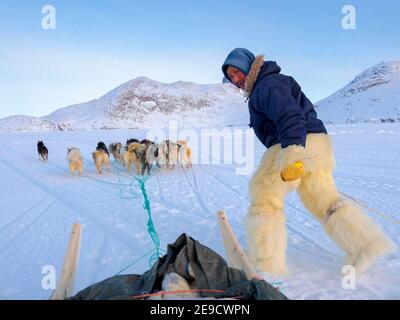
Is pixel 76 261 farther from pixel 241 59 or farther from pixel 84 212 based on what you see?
pixel 84 212

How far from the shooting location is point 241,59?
2975mm

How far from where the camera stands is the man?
Answer: 8.89 ft

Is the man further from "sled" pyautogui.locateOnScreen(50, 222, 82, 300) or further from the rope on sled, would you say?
"sled" pyautogui.locateOnScreen(50, 222, 82, 300)

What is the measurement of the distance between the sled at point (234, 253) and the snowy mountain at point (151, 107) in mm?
102199

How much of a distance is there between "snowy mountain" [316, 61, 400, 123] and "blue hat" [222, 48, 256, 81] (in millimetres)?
68006

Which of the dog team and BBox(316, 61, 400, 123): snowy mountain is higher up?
BBox(316, 61, 400, 123): snowy mountain

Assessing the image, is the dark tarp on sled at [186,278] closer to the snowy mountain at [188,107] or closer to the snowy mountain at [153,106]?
the snowy mountain at [188,107]

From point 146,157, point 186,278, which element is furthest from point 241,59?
point 146,157

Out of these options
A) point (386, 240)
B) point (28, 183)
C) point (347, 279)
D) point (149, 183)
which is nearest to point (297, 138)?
point (386, 240)

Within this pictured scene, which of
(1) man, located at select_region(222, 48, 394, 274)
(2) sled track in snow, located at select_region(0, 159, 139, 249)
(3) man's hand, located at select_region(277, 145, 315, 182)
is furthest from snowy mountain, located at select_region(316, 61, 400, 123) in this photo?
(3) man's hand, located at select_region(277, 145, 315, 182)

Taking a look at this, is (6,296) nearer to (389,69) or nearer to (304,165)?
(304,165)

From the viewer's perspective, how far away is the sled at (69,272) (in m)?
2.37

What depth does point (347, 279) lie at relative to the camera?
2.88 metres

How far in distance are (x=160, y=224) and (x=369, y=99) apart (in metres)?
92.7
